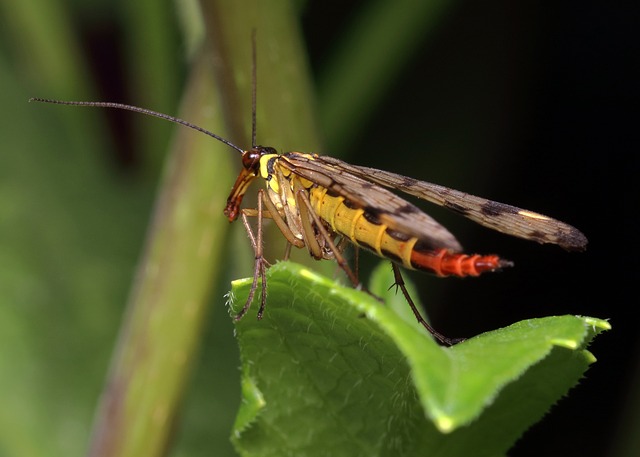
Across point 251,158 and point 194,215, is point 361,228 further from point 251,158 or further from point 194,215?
point 194,215

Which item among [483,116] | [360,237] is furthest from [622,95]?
[360,237]

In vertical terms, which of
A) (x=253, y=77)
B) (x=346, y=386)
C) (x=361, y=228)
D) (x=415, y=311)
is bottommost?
(x=346, y=386)

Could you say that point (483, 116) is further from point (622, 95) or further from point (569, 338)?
point (569, 338)

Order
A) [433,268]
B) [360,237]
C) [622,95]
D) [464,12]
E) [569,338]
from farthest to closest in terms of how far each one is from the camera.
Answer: [464,12] → [622,95] → [360,237] → [433,268] → [569,338]

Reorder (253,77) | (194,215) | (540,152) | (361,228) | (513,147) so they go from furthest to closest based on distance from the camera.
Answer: (513,147)
(540,152)
(194,215)
(361,228)
(253,77)

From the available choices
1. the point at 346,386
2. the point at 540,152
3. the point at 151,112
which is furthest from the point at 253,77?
the point at 540,152

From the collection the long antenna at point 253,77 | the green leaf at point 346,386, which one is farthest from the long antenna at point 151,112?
the green leaf at point 346,386

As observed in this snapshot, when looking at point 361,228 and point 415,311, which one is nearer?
point 415,311

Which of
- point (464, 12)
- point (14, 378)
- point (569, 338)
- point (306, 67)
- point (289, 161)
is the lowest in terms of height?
point (14, 378)

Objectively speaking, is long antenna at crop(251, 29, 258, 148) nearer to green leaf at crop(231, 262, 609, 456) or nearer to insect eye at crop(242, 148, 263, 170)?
insect eye at crop(242, 148, 263, 170)
